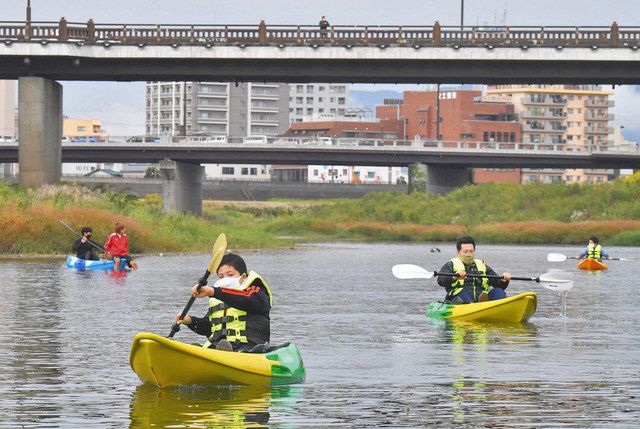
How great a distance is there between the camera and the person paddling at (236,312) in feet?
52.4

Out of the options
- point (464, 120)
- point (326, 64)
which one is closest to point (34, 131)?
point (326, 64)

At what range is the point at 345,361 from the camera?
1955 cm

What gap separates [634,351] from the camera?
840 inches

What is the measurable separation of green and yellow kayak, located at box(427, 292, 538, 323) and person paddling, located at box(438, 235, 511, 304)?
0.27 meters

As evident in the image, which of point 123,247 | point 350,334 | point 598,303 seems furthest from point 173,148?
point 350,334

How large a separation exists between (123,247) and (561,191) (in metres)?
62.8

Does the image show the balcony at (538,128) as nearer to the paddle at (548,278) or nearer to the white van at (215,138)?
the white van at (215,138)

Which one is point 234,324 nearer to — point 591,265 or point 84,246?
point 84,246

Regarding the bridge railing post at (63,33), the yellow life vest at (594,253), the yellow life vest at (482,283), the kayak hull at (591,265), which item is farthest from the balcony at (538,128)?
the yellow life vest at (482,283)

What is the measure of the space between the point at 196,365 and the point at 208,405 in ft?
2.14

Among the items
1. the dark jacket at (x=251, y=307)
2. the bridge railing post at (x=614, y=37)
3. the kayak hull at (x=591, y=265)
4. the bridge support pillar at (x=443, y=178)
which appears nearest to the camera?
the dark jacket at (x=251, y=307)

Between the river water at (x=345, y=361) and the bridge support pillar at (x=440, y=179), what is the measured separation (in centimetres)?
6880

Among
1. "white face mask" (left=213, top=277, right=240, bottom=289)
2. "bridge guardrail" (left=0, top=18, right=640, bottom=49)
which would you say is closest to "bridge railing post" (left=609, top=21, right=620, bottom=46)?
"bridge guardrail" (left=0, top=18, right=640, bottom=49)

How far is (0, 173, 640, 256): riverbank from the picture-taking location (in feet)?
165
